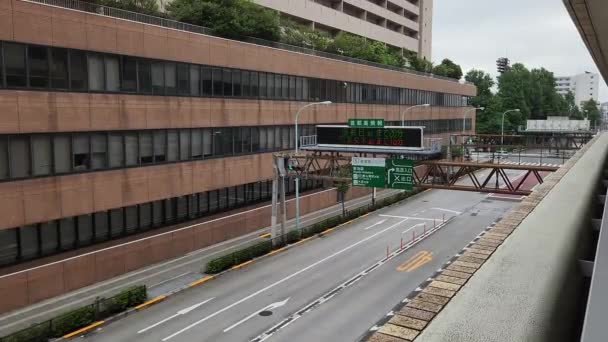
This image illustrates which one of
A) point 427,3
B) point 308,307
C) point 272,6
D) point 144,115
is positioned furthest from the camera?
point 427,3

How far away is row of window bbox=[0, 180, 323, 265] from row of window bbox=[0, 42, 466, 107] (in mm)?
6955

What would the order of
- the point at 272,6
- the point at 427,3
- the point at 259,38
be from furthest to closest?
the point at 427,3 → the point at 272,6 → the point at 259,38

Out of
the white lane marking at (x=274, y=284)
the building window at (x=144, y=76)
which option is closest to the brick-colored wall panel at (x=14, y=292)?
the white lane marking at (x=274, y=284)

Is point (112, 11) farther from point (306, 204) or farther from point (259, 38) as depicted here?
point (306, 204)

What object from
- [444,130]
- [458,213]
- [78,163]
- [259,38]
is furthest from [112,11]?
[444,130]

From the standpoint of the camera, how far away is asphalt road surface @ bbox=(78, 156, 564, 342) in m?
21.7

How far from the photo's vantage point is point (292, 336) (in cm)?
2111

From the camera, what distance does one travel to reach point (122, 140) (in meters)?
29.1

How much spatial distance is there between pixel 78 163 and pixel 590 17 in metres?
24.6

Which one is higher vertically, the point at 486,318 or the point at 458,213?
the point at 486,318

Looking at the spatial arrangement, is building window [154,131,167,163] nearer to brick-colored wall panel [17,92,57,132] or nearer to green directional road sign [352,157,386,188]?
brick-colored wall panel [17,92,57,132]

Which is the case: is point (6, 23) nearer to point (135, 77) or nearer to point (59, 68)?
point (59, 68)

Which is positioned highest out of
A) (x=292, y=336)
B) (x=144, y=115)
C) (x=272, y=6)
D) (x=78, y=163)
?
(x=272, y=6)

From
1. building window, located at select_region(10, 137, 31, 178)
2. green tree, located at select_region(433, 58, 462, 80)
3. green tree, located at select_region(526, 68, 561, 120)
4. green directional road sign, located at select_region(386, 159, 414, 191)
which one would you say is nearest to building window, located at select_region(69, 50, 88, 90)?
building window, located at select_region(10, 137, 31, 178)
